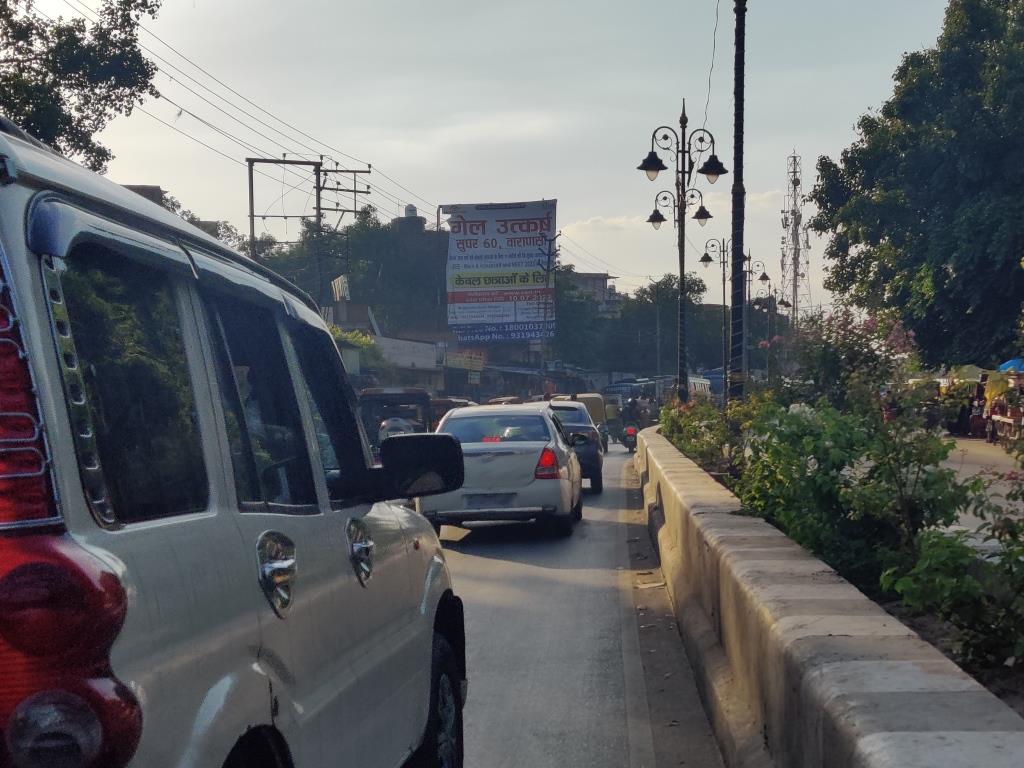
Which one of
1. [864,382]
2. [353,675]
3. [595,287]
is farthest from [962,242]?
[595,287]

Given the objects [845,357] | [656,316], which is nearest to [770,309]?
[845,357]

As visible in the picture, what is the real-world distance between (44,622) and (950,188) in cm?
3596

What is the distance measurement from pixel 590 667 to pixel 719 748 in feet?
6.75

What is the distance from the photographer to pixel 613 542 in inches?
583

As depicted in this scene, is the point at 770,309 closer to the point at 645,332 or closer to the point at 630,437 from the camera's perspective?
the point at 630,437

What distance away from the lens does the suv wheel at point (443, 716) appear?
4.44 m

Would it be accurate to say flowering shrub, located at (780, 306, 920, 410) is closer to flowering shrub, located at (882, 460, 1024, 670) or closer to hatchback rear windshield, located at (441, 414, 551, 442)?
flowering shrub, located at (882, 460, 1024, 670)

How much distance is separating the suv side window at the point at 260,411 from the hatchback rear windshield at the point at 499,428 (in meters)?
11.8

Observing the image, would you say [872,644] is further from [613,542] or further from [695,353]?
[695,353]

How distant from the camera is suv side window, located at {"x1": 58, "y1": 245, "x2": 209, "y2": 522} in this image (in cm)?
220

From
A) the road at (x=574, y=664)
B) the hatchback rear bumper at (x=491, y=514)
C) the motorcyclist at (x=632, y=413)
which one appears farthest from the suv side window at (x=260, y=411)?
the motorcyclist at (x=632, y=413)

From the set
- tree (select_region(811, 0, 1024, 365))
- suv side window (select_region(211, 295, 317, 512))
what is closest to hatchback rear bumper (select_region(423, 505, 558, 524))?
suv side window (select_region(211, 295, 317, 512))

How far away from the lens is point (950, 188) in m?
35.1

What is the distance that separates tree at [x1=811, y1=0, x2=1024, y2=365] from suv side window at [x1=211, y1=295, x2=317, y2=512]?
3130 cm
